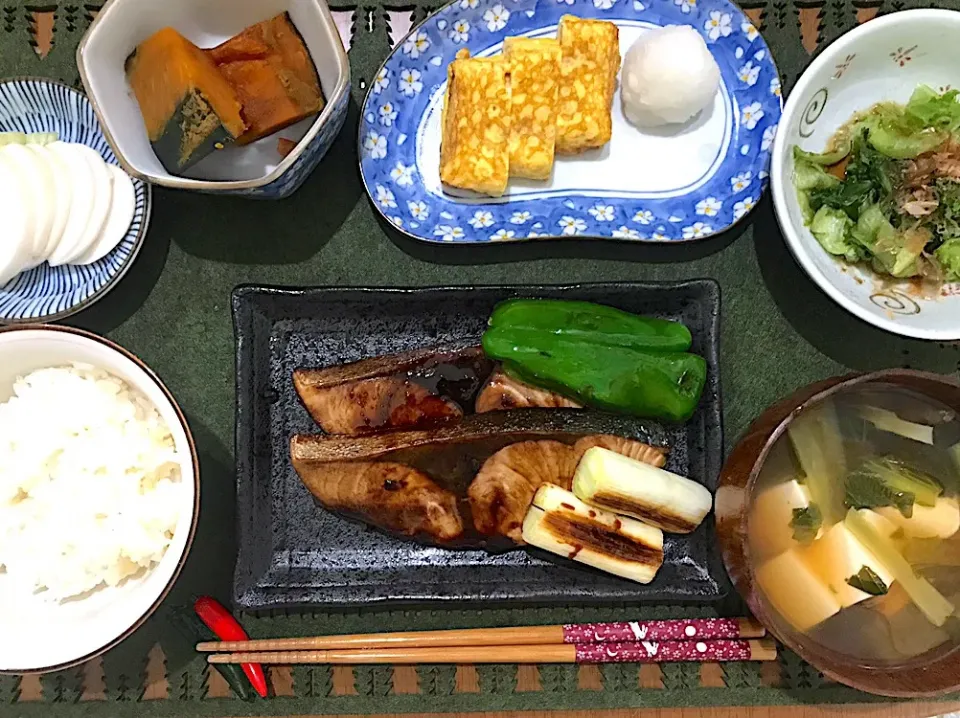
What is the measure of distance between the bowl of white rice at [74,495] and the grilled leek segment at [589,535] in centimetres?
74

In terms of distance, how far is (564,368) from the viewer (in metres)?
1.75

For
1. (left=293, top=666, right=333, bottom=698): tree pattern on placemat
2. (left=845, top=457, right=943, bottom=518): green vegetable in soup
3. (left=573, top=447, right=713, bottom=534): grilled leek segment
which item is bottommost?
(left=293, top=666, right=333, bottom=698): tree pattern on placemat

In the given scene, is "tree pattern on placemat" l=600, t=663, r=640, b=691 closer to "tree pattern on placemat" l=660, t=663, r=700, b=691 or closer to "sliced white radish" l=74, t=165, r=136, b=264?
"tree pattern on placemat" l=660, t=663, r=700, b=691

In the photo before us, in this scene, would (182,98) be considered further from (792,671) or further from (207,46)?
(792,671)

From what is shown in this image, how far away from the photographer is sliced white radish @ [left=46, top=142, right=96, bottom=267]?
173 centimetres

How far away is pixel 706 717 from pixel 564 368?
0.90m

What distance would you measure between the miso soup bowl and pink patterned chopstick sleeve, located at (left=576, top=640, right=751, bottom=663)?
278mm

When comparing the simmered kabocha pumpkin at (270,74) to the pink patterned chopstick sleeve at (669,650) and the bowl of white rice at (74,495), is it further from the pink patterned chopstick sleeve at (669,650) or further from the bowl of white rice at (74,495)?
the pink patterned chopstick sleeve at (669,650)

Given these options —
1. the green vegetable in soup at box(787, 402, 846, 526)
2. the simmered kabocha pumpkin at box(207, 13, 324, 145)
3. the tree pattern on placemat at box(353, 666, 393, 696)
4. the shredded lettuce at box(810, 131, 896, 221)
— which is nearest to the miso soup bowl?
the green vegetable in soup at box(787, 402, 846, 526)

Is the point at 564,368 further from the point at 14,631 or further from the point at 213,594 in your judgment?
the point at 14,631

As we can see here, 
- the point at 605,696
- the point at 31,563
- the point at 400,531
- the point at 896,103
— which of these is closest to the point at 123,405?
the point at 31,563

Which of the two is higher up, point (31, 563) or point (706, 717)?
point (31, 563)

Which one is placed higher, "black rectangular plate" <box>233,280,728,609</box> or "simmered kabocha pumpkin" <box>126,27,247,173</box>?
"simmered kabocha pumpkin" <box>126,27,247,173</box>

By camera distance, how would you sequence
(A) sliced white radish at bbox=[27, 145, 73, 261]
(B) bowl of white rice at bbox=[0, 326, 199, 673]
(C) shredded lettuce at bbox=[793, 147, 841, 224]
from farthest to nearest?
(C) shredded lettuce at bbox=[793, 147, 841, 224], (A) sliced white radish at bbox=[27, 145, 73, 261], (B) bowl of white rice at bbox=[0, 326, 199, 673]
